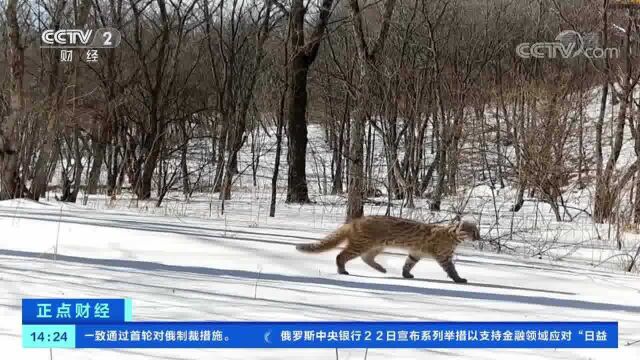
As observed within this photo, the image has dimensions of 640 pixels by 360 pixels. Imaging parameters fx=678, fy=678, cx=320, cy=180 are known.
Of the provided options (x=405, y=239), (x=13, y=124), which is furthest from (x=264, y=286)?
(x=13, y=124)

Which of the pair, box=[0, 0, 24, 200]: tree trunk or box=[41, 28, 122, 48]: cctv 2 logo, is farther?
box=[41, 28, 122, 48]: cctv 2 logo

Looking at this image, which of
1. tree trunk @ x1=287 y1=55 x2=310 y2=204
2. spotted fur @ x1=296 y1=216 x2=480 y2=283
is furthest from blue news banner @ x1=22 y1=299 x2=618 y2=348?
tree trunk @ x1=287 y1=55 x2=310 y2=204

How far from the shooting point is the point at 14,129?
1116cm

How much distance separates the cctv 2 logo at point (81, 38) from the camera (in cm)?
1312

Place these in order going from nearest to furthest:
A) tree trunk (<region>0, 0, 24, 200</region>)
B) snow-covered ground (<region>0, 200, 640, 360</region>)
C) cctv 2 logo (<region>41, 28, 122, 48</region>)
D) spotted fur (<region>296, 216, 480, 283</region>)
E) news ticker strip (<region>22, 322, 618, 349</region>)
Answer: news ticker strip (<region>22, 322, 618, 349</region>) → snow-covered ground (<region>0, 200, 640, 360</region>) → spotted fur (<region>296, 216, 480, 283</region>) → tree trunk (<region>0, 0, 24, 200</region>) → cctv 2 logo (<region>41, 28, 122, 48</region>)

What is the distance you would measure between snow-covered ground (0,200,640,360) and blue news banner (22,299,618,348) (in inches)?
2.2

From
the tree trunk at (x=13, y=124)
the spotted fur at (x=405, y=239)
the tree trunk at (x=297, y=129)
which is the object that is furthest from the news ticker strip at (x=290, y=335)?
the tree trunk at (x=297, y=129)

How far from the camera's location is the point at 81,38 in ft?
43.1

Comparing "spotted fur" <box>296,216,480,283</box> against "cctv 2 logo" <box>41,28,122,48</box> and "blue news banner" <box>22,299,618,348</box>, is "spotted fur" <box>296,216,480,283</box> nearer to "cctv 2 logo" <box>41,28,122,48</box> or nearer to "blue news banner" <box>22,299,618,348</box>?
"blue news banner" <box>22,299,618,348</box>

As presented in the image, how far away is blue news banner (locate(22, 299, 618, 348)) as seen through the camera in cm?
217

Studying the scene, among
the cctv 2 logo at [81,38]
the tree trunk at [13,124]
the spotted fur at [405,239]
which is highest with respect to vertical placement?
the cctv 2 logo at [81,38]

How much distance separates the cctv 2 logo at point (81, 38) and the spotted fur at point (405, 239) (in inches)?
383

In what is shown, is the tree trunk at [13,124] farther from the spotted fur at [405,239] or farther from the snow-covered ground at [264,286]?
the spotted fur at [405,239]

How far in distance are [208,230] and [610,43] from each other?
9998 millimetres
